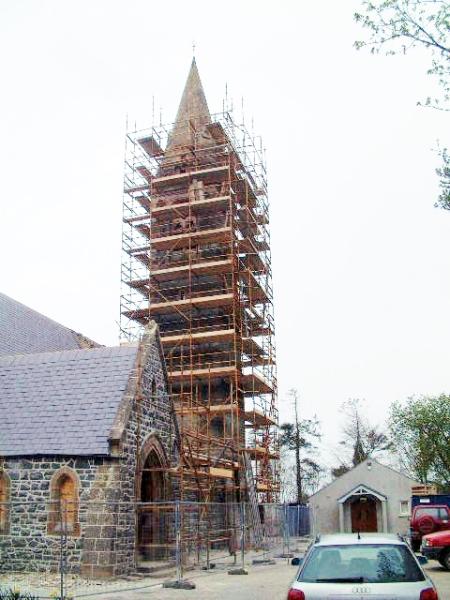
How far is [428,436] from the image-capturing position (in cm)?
5256

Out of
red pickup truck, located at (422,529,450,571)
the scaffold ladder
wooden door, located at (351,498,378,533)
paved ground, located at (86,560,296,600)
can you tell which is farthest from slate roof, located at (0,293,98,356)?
wooden door, located at (351,498,378,533)

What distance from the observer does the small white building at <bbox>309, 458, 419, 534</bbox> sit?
3797 centimetres

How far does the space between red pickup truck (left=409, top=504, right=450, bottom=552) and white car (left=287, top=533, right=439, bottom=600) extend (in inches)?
757

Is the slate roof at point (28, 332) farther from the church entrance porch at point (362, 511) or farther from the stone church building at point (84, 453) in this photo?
the church entrance porch at point (362, 511)

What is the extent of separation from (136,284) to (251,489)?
13.6 metres

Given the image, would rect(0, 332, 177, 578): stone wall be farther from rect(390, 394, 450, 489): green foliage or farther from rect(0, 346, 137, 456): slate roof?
rect(390, 394, 450, 489): green foliage

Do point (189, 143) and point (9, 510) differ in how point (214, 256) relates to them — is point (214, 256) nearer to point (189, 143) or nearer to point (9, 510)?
point (189, 143)

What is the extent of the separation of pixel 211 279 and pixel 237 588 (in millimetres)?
23964

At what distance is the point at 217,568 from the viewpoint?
19750mm

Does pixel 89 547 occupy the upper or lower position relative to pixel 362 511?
upper

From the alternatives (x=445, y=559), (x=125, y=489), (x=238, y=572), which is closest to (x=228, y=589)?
(x=238, y=572)

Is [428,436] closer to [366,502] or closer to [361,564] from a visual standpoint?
[366,502]

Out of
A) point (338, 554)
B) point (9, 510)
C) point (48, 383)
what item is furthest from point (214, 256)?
point (338, 554)

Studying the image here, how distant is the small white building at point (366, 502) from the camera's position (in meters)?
38.0
